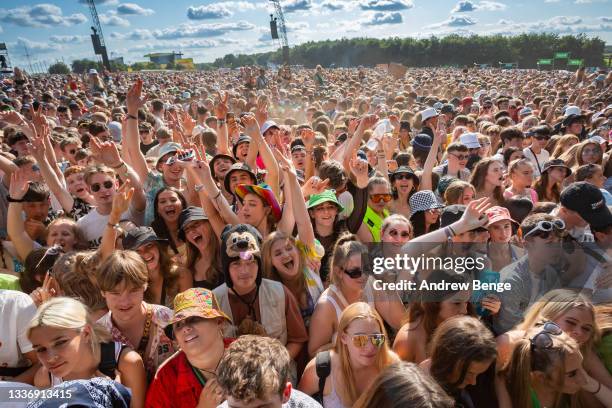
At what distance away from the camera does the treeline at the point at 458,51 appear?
44750 mm

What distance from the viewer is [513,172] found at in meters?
4.32

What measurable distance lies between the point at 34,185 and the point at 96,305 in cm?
181

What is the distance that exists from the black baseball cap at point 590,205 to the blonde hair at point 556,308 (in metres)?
1.00

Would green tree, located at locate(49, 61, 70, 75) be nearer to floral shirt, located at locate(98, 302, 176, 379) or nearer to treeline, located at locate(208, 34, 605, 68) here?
treeline, located at locate(208, 34, 605, 68)

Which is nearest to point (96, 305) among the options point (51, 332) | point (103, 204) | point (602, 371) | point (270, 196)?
point (51, 332)

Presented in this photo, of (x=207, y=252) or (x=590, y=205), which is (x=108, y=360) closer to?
(x=207, y=252)

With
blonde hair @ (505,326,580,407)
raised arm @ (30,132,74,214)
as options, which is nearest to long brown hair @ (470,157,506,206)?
blonde hair @ (505,326,580,407)

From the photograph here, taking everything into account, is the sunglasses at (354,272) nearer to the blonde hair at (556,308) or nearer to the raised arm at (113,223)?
the blonde hair at (556,308)

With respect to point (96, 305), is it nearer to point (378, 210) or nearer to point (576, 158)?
point (378, 210)

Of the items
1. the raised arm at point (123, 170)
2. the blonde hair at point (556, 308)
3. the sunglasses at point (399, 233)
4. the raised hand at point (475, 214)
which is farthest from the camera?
the raised arm at point (123, 170)

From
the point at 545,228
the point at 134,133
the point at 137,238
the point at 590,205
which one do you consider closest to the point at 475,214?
the point at 545,228

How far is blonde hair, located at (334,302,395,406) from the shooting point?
2137 mm

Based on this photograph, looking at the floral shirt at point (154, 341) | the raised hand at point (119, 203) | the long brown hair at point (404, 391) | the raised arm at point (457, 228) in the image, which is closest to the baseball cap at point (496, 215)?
the raised arm at point (457, 228)

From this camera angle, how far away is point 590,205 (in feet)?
9.92
